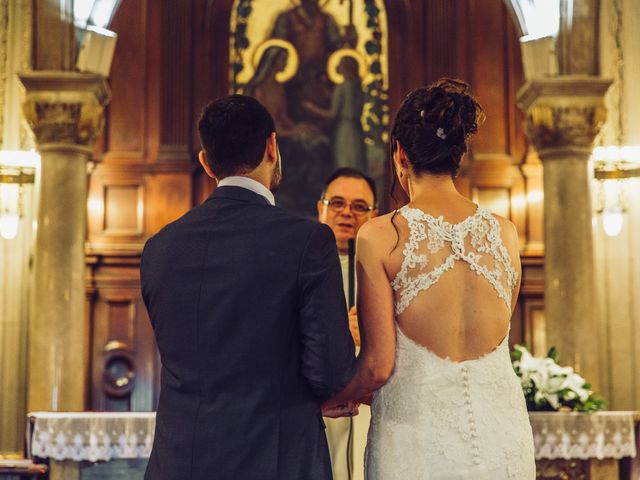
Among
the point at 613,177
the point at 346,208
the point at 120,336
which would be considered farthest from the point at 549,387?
the point at 120,336

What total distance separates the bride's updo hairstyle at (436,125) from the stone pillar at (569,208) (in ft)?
18.0

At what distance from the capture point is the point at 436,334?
9.41ft

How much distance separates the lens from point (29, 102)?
8.19 meters

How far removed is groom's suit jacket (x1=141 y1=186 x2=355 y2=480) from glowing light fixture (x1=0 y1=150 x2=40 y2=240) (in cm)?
649

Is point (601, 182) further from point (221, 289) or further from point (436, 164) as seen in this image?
point (221, 289)

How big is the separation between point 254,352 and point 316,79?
8094 millimetres

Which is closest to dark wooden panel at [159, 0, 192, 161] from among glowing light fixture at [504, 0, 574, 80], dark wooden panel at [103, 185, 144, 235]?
dark wooden panel at [103, 185, 144, 235]

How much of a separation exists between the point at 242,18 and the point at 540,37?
348 centimetres

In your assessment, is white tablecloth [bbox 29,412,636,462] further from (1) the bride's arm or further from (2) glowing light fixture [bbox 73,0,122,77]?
(2) glowing light fixture [bbox 73,0,122,77]

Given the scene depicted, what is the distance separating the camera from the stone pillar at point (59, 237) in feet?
26.1

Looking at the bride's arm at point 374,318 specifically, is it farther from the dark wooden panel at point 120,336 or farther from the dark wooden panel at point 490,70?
the dark wooden panel at point 490,70

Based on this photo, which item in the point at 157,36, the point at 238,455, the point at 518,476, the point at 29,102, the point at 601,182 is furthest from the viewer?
the point at 157,36

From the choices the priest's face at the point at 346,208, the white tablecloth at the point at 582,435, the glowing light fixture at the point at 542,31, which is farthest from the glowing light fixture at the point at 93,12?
the white tablecloth at the point at 582,435

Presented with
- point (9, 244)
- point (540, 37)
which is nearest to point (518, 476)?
point (540, 37)
